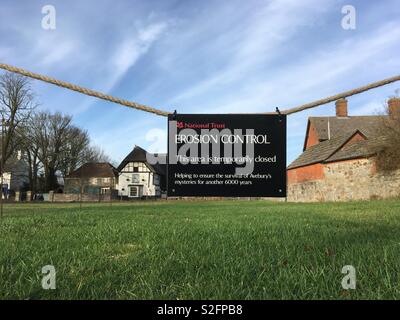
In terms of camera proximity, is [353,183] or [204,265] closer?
[204,265]

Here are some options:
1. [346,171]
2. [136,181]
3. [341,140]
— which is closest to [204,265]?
[346,171]

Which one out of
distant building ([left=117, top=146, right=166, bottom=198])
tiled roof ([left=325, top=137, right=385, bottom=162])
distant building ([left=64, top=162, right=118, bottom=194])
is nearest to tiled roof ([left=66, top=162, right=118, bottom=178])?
distant building ([left=64, top=162, right=118, bottom=194])

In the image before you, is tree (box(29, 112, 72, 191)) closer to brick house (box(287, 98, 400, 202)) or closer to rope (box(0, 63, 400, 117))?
brick house (box(287, 98, 400, 202))

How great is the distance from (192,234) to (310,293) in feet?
14.6

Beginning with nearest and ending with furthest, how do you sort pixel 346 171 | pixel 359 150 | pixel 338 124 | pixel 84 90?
pixel 84 90
pixel 359 150
pixel 346 171
pixel 338 124

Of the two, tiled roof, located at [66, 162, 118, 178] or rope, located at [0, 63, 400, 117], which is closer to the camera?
rope, located at [0, 63, 400, 117]

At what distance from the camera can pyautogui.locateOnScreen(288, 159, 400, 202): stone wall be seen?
36000 millimetres

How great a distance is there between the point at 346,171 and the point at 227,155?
4071 cm

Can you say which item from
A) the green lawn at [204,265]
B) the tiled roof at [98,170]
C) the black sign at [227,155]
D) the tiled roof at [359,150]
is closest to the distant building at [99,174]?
the tiled roof at [98,170]

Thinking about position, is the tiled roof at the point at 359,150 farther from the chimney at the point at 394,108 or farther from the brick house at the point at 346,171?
the chimney at the point at 394,108

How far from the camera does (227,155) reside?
2084 millimetres

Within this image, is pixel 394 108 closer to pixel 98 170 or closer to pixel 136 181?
pixel 136 181

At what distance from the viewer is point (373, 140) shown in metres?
36.5
